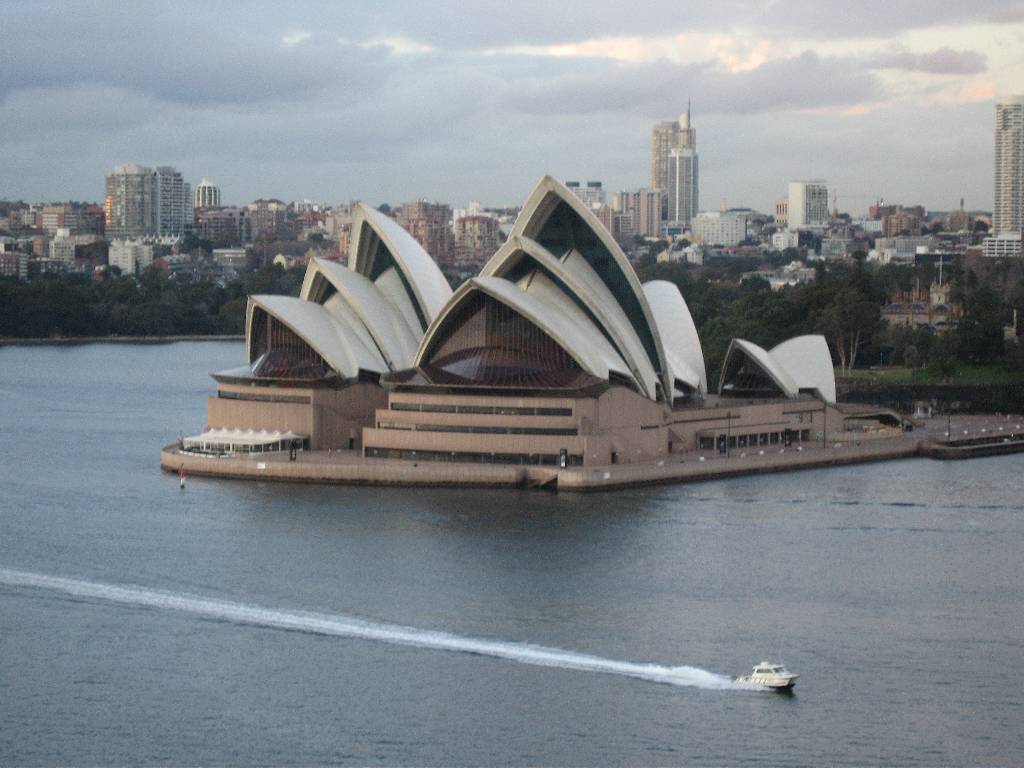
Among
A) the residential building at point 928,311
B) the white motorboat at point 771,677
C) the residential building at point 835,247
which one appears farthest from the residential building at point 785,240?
the white motorboat at point 771,677

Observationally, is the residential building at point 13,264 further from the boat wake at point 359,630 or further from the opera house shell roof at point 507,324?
the boat wake at point 359,630

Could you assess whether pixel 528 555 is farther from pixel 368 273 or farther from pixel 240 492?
pixel 368 273

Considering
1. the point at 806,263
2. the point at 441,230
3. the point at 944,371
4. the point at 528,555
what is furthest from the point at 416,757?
the point at 441,230

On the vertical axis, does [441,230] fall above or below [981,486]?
above

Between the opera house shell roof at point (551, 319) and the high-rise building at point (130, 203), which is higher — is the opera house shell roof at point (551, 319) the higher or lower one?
the lower one

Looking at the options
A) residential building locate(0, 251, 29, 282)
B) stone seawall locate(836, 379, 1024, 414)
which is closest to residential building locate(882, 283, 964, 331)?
stone seawall locate(836, 379, 1024, 414)

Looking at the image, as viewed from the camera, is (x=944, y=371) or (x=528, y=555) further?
(x=944, y=371)

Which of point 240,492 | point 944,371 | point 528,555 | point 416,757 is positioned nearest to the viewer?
point 416,757
